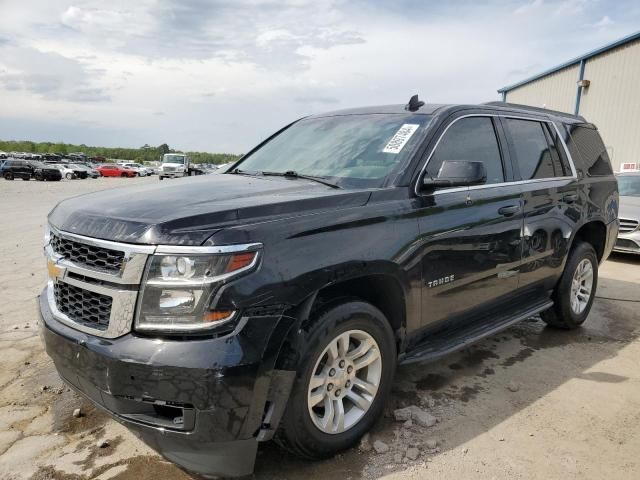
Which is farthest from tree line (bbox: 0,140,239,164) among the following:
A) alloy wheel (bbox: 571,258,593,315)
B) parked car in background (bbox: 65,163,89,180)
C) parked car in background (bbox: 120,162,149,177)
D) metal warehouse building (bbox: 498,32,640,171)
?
alloy wheel (bbox: 571,258,593,315)

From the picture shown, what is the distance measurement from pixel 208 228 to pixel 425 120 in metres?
1.84

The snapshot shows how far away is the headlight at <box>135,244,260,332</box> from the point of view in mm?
2139

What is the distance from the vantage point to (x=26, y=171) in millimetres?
36531

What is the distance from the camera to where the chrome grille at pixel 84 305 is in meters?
2.31

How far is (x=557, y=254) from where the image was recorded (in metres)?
4.30

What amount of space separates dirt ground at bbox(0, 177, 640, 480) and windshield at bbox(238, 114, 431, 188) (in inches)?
60.4

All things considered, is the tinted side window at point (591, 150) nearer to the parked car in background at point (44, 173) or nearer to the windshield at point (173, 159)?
the windshield at point (173, 159)

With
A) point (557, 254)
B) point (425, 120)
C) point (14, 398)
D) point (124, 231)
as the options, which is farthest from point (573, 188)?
point (14, 398)

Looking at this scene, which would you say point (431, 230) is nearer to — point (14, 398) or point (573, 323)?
point (573, 323)

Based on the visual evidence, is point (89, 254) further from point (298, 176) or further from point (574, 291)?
point (574, 291)

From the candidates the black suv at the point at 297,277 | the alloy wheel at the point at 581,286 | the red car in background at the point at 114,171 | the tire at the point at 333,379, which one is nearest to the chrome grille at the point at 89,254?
the black suv at the point at 297,277

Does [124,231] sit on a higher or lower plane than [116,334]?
higher

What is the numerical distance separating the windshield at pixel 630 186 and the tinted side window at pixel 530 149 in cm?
599

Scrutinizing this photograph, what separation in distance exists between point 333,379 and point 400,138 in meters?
1.60
